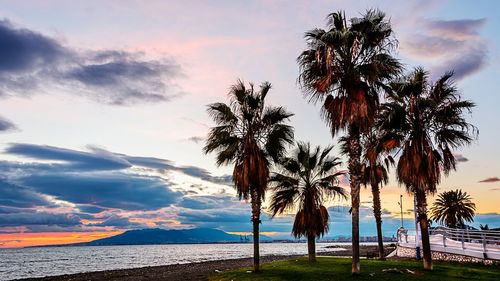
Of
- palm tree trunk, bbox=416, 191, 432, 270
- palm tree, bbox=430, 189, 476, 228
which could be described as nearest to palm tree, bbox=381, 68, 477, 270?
palm tree trunk, bbox=416, 191, 432, 270

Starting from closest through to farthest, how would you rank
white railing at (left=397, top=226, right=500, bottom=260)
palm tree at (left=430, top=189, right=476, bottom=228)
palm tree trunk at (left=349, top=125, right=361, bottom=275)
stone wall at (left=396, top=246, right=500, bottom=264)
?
1. palm tree trunk at (left=349, top=125, right=361, bottom=275)
2. white railing at (left=397, top=226, right=500, bottom=260)
3. stone wall at (left=396, top=246, right=500, bottom=264)
4. palm tree at (left=430, top=189, right=476, bottom=228)

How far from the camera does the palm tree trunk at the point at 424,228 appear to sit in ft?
90.7

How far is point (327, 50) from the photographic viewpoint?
85.4ft

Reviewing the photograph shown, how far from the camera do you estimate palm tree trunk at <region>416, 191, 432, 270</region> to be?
2766 cm

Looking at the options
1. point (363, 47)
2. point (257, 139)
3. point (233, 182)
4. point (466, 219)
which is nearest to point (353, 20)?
point (363, 47)

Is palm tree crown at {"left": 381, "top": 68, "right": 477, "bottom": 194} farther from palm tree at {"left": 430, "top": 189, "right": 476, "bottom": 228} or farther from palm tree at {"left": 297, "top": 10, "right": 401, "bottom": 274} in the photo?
palm tree at {"left": 430, "top": 189, "right": 476, "bottom": 228}

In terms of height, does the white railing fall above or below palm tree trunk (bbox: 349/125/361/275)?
below

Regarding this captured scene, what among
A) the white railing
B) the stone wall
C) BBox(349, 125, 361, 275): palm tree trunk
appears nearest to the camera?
BBox(349, 125, 361, 275): palm tree trunk

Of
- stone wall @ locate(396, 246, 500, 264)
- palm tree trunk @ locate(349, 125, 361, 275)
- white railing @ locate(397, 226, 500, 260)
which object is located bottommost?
stone wall @ locate(396, 246, 500, 264)

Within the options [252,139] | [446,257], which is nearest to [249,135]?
[252,139]

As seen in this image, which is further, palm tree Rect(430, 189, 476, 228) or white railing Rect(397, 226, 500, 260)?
palm tree Rect(430, 189, 476, 228)

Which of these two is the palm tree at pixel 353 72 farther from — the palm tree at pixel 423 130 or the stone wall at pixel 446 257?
the stone wall at pixel 446 257

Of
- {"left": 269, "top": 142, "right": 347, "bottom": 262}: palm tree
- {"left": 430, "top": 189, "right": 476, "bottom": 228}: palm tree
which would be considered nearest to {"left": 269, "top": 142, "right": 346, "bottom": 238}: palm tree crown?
{"left": 269, "top": 142, "right": 347, "bottom": 262}: palm tree

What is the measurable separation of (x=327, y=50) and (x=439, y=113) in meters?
8.52
